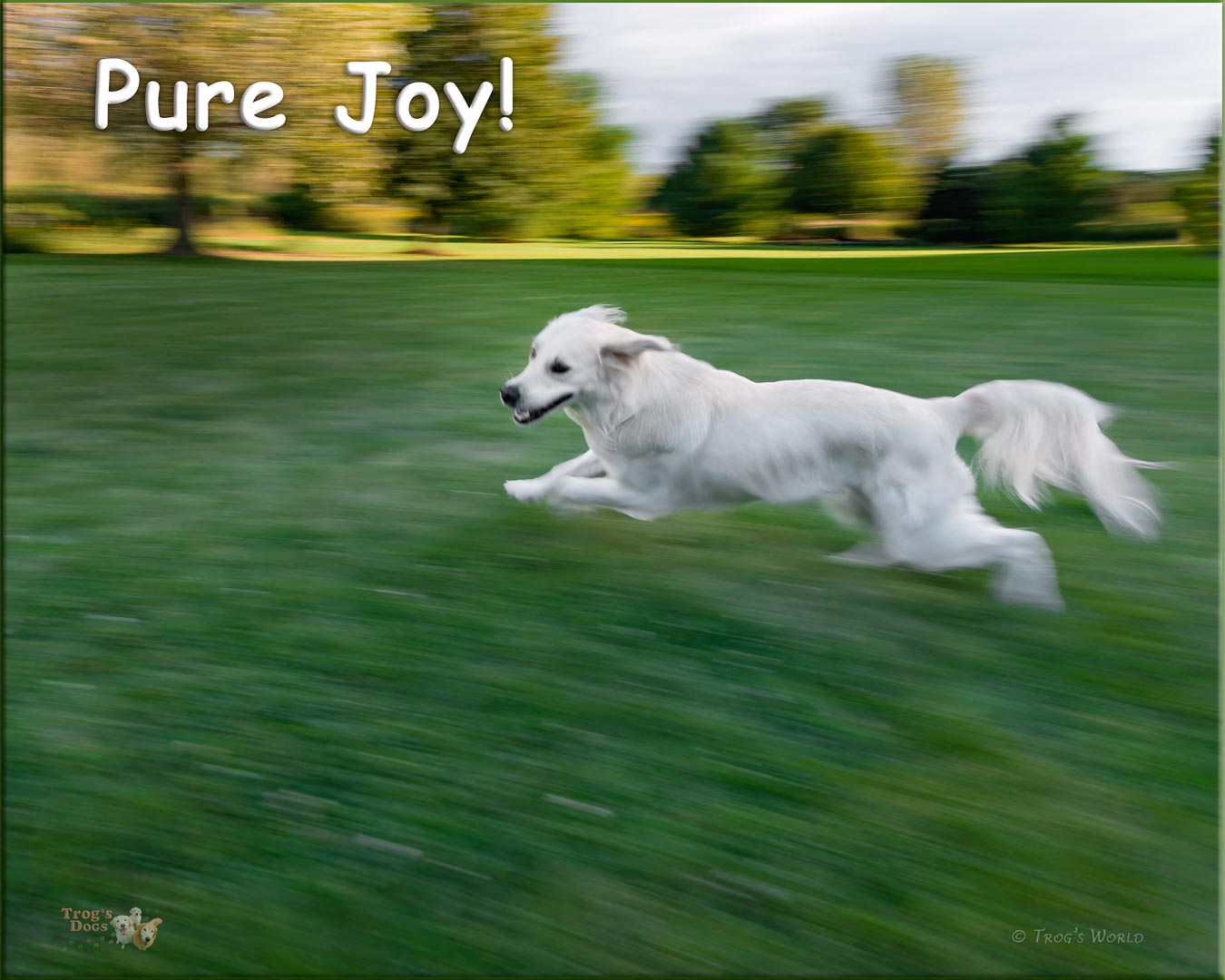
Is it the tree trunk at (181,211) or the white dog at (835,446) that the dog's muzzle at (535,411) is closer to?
the white dog at (835,446)

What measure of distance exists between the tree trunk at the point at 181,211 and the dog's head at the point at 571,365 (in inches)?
573

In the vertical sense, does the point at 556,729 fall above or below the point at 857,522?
below

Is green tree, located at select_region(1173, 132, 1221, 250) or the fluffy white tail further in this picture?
green tree, located at select_region(1173, 132, 1221, 250)

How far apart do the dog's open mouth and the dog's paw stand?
502 millimetres

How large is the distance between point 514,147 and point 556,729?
47.7 feet

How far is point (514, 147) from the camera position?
54.9 feet

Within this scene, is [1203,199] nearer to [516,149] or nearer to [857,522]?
[516,149]

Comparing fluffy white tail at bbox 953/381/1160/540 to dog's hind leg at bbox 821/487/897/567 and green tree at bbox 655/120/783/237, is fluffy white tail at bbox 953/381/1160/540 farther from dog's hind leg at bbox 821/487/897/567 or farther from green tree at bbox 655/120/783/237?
green tree at bbox 655/120/783/237

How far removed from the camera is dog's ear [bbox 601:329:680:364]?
4.62m

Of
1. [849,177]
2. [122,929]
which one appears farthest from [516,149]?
[122,929]

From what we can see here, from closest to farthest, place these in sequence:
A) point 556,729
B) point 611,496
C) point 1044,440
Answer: point 556,729
point 1044,440
point 611,496

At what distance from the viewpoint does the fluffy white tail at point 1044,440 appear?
4.62m

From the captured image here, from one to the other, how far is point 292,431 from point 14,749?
3.94m

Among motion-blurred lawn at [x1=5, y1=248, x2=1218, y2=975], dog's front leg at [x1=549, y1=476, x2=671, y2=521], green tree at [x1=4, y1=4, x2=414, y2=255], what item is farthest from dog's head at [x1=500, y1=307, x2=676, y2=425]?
green tree at [x1=4, y1=4, x2=414, y2=255]
